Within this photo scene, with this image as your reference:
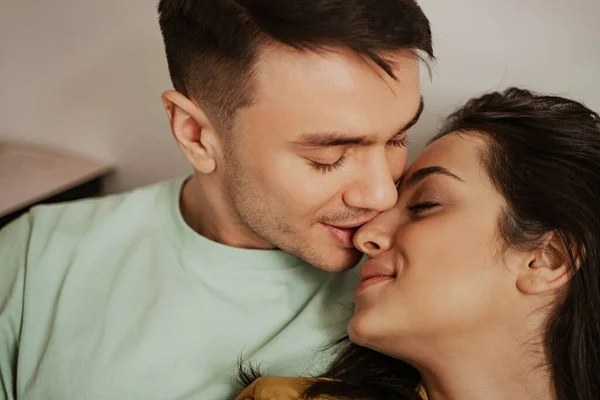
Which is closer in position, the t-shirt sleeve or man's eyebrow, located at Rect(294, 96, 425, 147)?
man's eyebrow, located at Rect(294, 96, 425, 147)

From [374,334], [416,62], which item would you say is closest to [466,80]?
[416,62]

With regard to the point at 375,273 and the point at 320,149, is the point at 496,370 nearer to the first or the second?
the point at 375,273

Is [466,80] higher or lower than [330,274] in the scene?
higher

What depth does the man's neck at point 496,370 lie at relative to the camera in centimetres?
85

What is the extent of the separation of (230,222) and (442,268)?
404mm

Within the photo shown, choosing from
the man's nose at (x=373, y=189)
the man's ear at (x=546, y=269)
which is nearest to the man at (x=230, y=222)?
the man's nose at (x=373, y=189)

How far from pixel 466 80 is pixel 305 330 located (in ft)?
1.90

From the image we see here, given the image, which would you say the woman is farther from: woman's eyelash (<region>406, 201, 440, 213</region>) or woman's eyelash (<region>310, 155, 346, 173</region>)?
woman's eyelash (<region>310, 155, 346, 173</region>)

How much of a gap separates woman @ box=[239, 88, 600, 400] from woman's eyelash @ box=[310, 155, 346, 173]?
13cm

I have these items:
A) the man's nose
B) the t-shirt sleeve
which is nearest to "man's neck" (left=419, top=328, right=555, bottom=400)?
the man's nose

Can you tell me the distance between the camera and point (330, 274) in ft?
3.66

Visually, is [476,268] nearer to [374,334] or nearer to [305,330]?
[374,334]

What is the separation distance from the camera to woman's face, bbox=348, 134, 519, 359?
0.83 m

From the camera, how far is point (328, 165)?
91 centimetres
